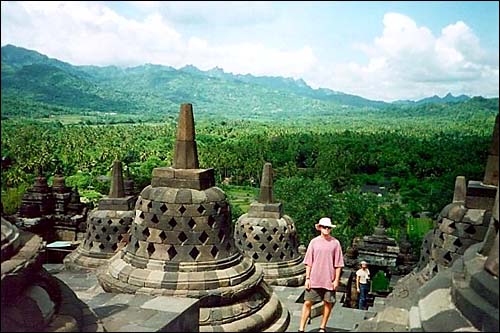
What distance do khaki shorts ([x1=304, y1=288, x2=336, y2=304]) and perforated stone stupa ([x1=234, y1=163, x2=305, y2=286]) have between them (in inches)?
187

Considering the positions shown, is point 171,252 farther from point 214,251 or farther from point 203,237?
point 214,251

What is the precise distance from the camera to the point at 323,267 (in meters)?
5.26

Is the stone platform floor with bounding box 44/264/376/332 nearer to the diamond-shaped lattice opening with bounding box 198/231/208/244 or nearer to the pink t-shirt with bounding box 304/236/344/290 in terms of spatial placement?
the pink t-shirt with bounding box 304/236/344/290

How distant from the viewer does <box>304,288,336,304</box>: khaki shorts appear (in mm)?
5318

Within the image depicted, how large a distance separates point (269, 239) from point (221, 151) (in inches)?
1331

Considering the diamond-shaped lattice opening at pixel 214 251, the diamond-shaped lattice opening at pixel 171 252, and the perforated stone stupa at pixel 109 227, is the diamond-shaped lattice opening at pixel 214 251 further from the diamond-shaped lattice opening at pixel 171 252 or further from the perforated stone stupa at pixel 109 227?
the perforated stone stupa at pixel 109 227

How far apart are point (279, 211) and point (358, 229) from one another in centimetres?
2813

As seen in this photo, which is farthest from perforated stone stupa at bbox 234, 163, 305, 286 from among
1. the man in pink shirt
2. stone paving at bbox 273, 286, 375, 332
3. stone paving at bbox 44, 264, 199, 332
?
stone paving at bbox 44, 264, 199, 332

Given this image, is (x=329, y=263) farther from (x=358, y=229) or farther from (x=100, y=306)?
(x=358, y=229)

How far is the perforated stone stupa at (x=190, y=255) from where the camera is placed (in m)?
5.93

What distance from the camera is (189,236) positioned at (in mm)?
6211

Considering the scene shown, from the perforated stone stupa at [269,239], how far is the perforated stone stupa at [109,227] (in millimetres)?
2497

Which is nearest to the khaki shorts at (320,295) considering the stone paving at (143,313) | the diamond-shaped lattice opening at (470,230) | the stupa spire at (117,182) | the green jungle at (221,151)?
the stone paving at (143,313)

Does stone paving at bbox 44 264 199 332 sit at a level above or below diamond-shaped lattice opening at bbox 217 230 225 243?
below
